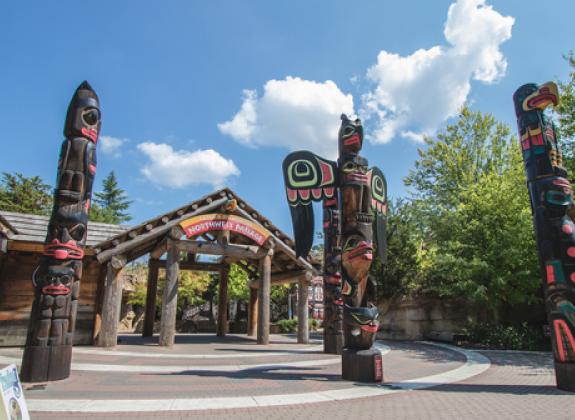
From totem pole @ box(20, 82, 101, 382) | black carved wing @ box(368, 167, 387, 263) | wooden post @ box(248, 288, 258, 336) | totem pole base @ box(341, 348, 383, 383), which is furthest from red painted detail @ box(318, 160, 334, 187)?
wooden post @ box(248, 288, 258, 336)

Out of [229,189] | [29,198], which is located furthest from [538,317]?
[29,198]

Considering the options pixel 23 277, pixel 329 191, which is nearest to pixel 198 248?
pixel 23 277

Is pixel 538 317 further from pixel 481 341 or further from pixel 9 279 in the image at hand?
pixel 9 279

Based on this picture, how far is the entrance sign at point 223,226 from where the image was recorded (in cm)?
1421

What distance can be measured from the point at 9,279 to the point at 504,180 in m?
21.3

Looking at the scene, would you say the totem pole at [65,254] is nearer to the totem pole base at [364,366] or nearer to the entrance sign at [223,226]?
the totem pole base at [364,366]

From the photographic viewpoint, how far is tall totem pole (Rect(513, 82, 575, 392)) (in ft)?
23.2

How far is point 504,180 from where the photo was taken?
17406mm

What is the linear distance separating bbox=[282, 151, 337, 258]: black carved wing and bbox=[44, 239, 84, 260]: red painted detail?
15.6 ft

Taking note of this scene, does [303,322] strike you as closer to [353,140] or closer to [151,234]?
[151,234]

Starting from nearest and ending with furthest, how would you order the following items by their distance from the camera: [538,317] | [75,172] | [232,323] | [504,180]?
1. [75,172]
2. [504,180]
3. [538,317]
4. [232,323]

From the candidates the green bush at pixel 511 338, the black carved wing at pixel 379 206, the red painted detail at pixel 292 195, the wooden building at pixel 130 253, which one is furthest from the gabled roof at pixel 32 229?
the green bush at pixel 511 338

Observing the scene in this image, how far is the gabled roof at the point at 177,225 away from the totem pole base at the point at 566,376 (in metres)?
9.69

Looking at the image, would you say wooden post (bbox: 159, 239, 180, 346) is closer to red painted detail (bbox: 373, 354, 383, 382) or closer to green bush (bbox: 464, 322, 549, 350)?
red painted detail (bbox: 373, 354, 383, 382)
